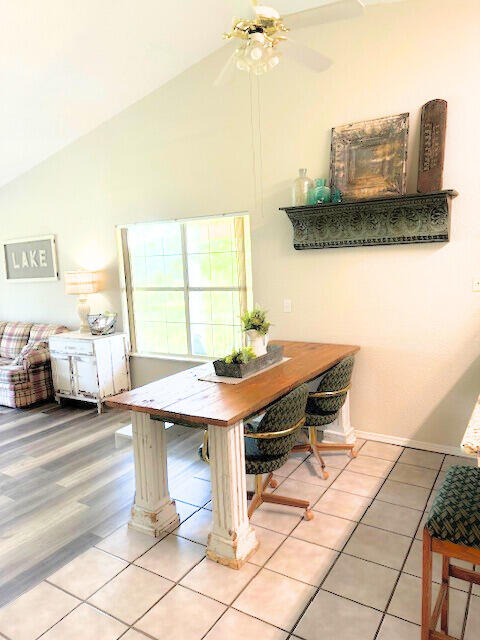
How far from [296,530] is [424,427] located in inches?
58.9

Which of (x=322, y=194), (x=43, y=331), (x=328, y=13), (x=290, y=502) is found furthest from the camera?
(x=43, y=331)

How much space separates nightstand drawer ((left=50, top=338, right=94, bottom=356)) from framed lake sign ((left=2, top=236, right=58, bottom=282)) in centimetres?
100

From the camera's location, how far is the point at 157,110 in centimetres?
443

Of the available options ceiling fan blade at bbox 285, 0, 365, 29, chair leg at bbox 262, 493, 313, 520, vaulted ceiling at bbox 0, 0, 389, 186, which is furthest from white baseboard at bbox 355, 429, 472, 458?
vaulted ceiling at bbox 0, 0, 389, 186

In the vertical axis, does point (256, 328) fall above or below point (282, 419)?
above

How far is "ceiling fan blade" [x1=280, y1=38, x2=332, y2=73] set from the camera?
2.27m

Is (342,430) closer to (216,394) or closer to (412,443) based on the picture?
(412,443)

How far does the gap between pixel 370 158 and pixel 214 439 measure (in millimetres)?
2380

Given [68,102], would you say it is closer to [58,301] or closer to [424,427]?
[58,301]

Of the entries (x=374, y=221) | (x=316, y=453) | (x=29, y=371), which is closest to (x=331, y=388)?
(x=316, y=453)

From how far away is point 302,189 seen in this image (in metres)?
3.59

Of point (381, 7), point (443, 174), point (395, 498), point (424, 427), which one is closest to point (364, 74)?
point (381, 7)

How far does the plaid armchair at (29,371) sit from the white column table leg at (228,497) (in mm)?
3349

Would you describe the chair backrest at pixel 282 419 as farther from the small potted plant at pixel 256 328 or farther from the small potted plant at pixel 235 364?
the small potted plant at pixel 256 328
